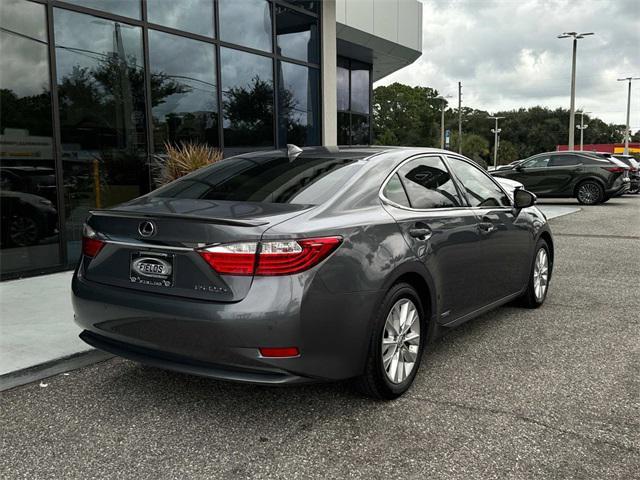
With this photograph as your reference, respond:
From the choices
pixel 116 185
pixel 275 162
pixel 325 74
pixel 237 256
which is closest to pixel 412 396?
pixel 237 256

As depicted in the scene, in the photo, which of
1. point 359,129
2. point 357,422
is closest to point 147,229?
point 357,422

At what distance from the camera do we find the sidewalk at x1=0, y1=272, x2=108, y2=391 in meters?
4.12

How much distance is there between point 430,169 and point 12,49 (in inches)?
230

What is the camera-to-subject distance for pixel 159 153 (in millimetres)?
9469

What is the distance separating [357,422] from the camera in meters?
3.33

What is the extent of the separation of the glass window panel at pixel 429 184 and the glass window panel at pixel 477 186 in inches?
8.7

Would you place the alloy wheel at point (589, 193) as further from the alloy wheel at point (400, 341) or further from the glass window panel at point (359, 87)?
the alloy wheel at point (400, 341)

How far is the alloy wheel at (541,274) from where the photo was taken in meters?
5.71

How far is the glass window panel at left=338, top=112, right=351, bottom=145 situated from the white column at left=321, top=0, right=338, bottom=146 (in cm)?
394

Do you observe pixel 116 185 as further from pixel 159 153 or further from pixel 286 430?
pixel 286 430

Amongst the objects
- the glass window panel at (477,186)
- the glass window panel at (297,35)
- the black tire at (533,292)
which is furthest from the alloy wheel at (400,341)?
the glass window panel at (297,35)

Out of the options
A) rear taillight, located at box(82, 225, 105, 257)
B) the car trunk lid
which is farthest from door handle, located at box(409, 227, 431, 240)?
rear taillight, located at box(82, 225, 105, 257)

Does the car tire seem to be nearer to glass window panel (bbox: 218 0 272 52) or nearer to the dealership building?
the dealership building

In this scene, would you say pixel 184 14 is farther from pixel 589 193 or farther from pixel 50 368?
pixel 589 193
